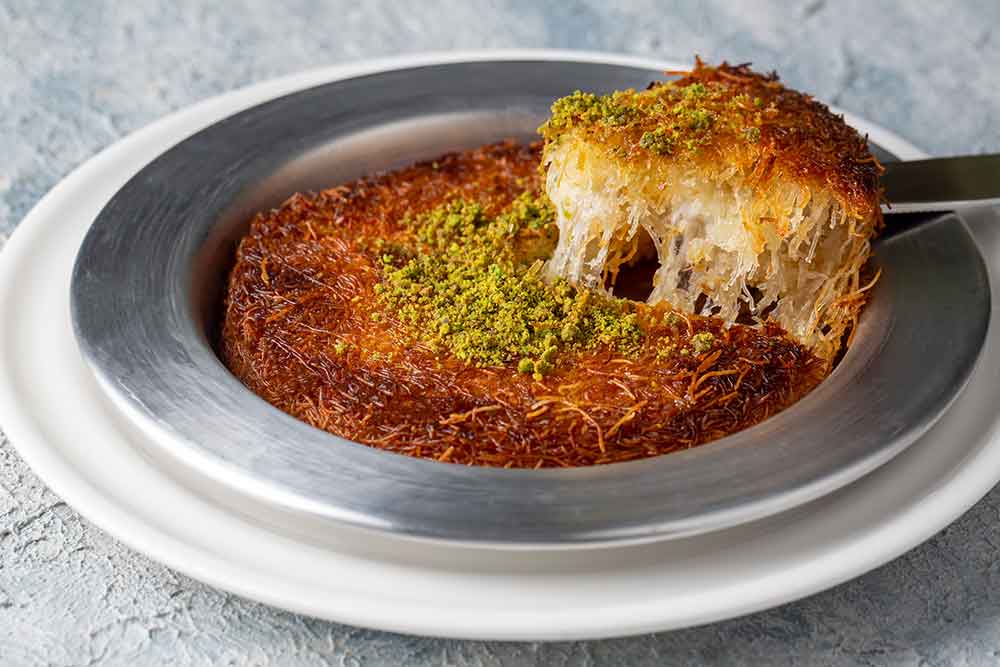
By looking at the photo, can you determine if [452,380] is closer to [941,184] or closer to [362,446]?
[362,446]

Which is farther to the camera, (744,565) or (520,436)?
(520,436)

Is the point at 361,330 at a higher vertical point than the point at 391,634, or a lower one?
higher

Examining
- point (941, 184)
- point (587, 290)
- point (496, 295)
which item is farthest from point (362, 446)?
point (941, 184)

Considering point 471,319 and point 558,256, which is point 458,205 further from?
point 471,319

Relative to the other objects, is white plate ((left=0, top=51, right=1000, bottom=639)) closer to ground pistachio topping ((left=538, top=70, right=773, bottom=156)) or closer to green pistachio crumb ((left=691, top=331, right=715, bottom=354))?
green pistachio crumb ((left=691, top=331, right=715, bottom=354))

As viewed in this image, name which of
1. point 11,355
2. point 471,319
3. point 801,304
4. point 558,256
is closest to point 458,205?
point 558,256

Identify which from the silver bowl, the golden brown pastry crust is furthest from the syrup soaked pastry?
the silver bowl
